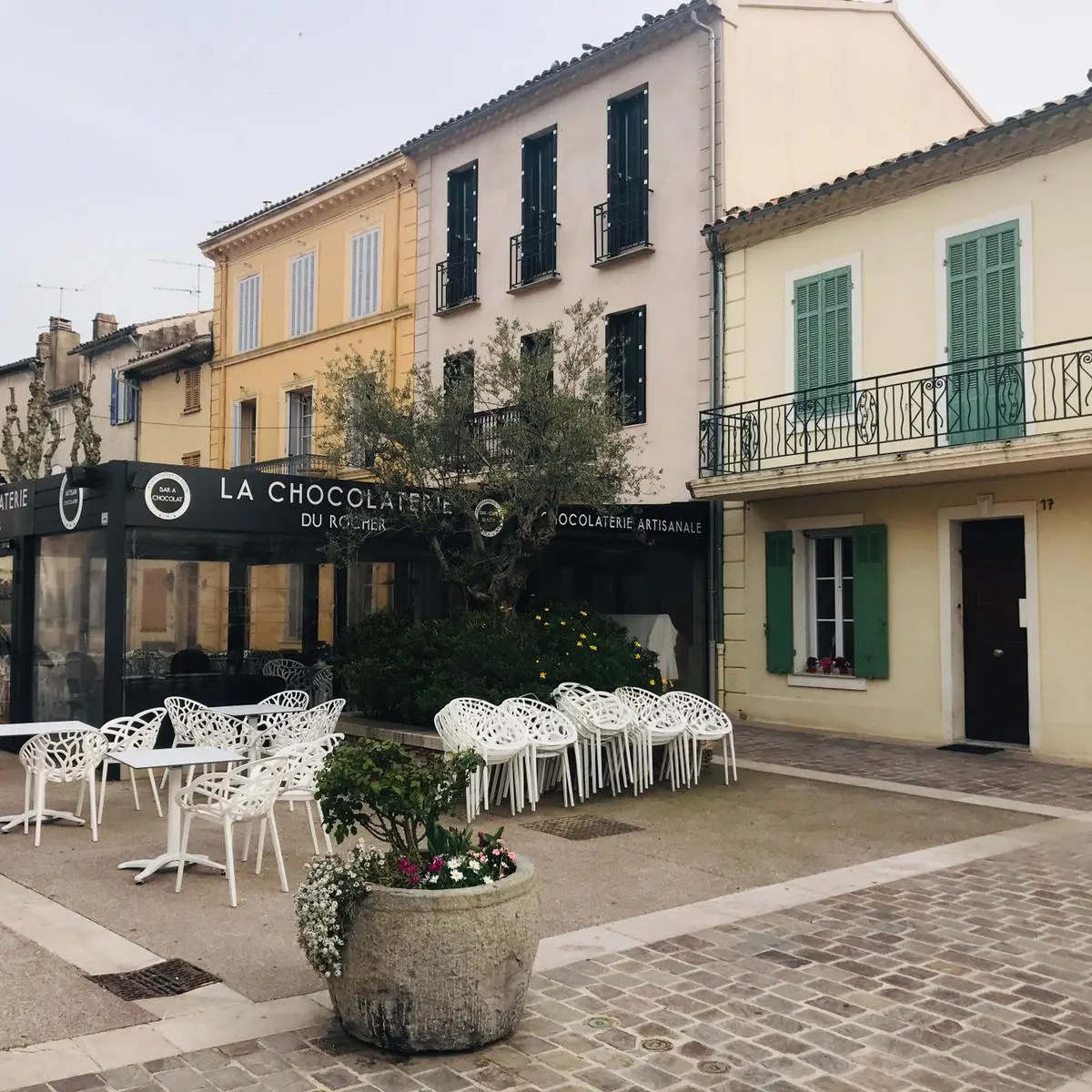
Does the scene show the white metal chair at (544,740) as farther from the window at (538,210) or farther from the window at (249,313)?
the window at (249,313)

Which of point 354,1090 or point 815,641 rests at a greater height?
point 815,641

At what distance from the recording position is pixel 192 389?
2394 centimetres

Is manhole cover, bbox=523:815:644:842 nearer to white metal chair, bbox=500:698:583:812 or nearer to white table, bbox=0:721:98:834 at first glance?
white metal chair, bbox=500:698:583:812

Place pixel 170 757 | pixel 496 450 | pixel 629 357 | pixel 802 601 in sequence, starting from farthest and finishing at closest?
pixel 629 357 < pixel 802 601 < pixel 496 450 < pixel 170 757

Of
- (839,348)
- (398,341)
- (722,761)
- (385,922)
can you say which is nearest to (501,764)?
(722,761)

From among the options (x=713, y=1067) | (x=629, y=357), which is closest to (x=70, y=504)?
(x=629, y=357)

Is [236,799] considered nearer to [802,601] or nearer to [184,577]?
[184,577]

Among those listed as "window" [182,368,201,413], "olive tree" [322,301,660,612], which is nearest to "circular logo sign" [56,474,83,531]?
"olive tree" [322,301,660,612]

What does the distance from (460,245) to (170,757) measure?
13.1 metres

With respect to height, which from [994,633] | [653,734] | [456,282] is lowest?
[653,734]

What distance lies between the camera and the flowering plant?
12.9 ft

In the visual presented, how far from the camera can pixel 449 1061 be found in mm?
3797

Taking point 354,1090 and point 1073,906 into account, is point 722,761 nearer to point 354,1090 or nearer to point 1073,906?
point 1073,906

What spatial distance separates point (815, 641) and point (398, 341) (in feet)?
30.6
